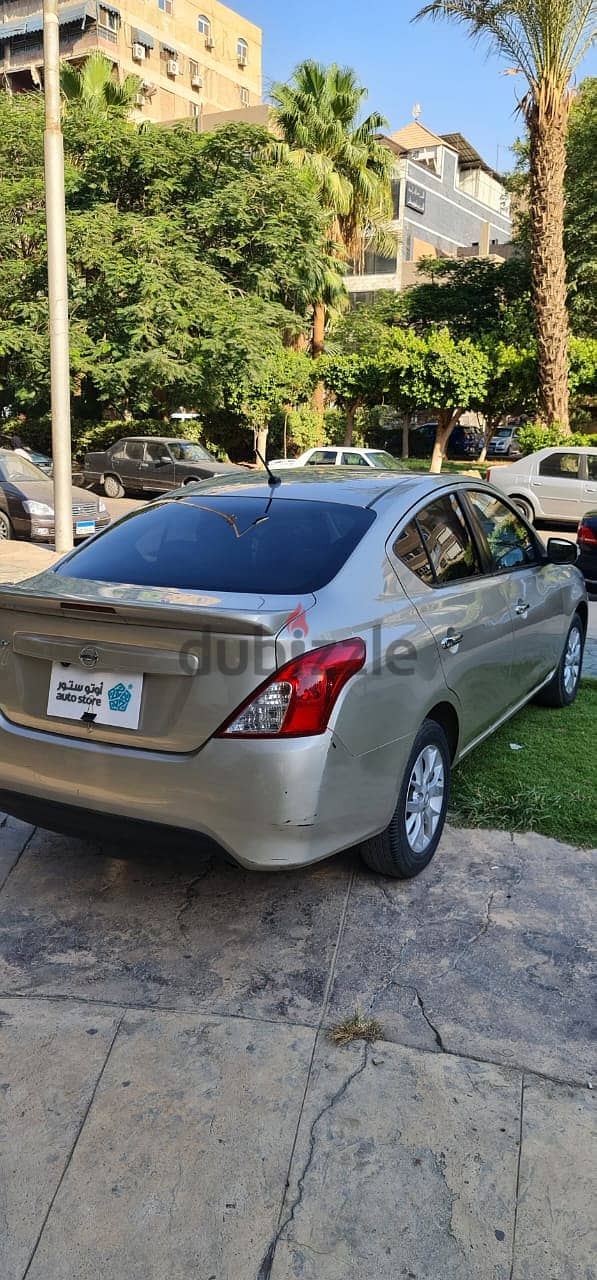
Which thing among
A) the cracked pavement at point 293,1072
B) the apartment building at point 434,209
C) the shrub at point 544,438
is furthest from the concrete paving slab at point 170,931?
the apartment building at point 434,209

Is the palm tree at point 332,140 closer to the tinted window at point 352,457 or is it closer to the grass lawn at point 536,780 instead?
the tinted window at point 352,457

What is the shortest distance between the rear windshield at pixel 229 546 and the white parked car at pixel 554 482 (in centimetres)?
1341

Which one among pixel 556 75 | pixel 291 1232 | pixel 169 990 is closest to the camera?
pixel 291 1232

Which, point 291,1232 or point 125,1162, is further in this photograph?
point 125,1162

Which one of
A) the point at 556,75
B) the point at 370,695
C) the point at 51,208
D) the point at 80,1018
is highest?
the point at 556,75

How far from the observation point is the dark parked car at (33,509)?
14.0 metres

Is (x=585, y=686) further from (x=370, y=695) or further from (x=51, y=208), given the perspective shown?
(x=51, y=208)

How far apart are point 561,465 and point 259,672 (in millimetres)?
14945

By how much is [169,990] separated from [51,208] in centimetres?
1018

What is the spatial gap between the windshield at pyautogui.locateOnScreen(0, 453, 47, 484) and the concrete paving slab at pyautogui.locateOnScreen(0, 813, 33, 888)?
1109cm

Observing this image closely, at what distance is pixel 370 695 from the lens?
3100mm

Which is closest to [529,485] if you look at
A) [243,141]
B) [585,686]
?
[585,686]

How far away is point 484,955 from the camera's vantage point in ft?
10.3

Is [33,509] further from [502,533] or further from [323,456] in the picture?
[502,533]
